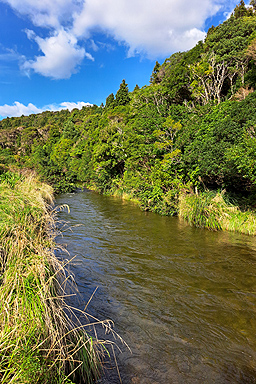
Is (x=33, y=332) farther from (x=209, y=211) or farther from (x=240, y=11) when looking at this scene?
(x=240, y=11)

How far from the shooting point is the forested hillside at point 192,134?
10.2m

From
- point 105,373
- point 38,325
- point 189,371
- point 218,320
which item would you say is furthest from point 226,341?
point 38,325

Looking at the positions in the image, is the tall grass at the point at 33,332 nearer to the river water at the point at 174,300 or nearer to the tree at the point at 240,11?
the river water at the point at 174,300

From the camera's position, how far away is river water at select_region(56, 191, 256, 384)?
131 inches

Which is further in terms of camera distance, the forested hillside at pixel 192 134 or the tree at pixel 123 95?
the tree at pixel 123 95

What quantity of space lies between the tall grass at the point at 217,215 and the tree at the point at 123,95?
109 feet

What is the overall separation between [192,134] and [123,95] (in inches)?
1269

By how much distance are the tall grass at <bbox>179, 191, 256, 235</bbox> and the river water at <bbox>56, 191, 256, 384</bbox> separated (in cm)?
60

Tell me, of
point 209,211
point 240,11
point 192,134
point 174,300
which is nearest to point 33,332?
point 174,300

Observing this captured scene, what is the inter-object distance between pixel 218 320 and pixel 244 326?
1.49 ft

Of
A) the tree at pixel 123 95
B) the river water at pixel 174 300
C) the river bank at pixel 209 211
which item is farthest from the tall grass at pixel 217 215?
the tree at pixel 123 95

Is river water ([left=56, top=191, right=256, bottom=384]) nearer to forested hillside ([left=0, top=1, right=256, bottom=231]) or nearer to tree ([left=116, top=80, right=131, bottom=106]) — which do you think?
forested hillside ([left=0, top=1, right=256, bottom=231])

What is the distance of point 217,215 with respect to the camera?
10.9m

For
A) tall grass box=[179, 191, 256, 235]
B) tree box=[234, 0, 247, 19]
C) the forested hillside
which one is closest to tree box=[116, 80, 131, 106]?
the forested hillside
